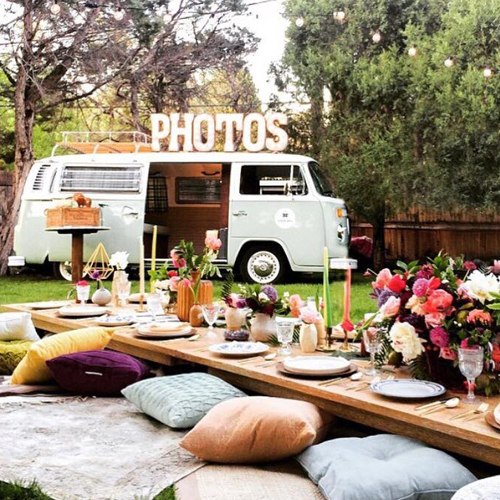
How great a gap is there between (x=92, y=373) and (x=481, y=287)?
156 centimetres

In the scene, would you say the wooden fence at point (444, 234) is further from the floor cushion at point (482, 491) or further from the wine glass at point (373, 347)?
the floor cushion at point (482, 491)

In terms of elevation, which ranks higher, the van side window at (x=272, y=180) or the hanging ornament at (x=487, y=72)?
the hanging ornament at (x=487, y=72)

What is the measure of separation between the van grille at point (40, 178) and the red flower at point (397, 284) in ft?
26.3

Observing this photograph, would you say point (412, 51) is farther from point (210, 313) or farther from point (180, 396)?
point (180, 396)

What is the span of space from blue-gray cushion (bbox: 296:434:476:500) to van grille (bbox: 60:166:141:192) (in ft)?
25.5

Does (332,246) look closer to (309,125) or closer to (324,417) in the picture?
(309,125)

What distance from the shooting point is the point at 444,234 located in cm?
1162

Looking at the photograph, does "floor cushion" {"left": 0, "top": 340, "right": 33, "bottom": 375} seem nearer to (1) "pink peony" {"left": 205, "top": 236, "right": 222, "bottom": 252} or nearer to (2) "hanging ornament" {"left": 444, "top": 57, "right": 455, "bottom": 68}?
(1) "pink peony" {"left": 205, "top": 236, "right": 222, "bottom": 252}

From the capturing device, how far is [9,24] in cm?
1055

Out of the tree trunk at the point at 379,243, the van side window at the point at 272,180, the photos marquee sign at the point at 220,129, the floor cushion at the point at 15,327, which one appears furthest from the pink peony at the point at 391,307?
the tree trunk at the point at 379,243

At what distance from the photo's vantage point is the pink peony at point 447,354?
2.04 meters

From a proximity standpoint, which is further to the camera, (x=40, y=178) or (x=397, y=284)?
(x=40, y=178)

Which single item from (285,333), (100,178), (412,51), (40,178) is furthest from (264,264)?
(285,333)

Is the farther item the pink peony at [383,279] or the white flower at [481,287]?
the pink peony at [383,279]
